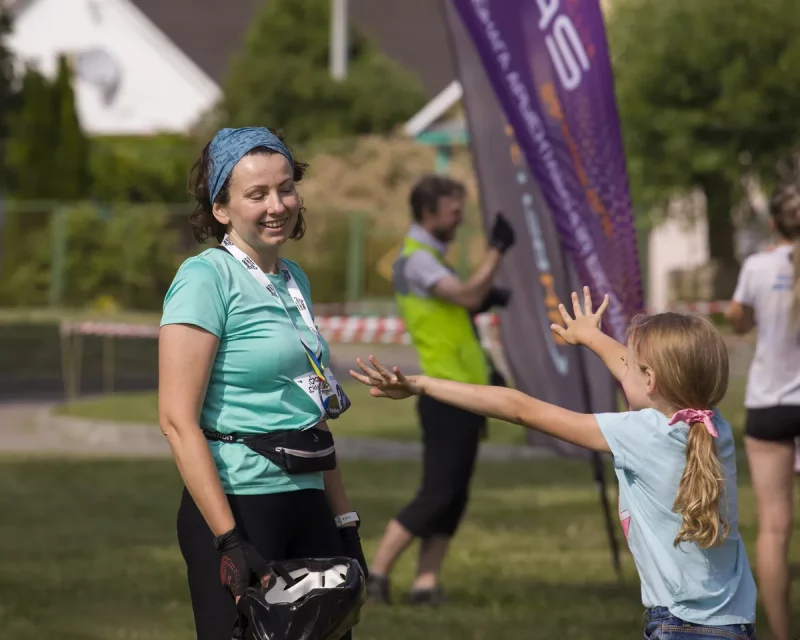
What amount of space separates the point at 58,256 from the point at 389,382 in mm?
32022

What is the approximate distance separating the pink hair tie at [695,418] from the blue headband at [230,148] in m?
1.25

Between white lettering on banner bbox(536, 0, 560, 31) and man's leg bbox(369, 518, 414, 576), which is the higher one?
white lettering on banner bbox(536, 0, 560, 31)

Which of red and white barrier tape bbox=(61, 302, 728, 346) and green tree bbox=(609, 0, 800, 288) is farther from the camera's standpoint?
green tree bbox=(609, 0, 800, 288)

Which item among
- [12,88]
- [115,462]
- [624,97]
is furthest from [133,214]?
[115,462]

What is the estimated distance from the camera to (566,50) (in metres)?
7.29

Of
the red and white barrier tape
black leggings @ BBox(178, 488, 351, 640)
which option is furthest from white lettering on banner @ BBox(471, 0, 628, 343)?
the red and white barrier tape

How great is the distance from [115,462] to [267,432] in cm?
1011

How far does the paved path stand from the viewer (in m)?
15.0

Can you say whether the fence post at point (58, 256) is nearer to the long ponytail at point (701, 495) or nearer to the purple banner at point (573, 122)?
the purple banner at point (573, 122)

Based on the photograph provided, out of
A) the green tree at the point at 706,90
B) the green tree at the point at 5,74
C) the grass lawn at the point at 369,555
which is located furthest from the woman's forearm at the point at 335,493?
the green tree at the point at 706,90

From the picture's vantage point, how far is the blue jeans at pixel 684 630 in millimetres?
4344

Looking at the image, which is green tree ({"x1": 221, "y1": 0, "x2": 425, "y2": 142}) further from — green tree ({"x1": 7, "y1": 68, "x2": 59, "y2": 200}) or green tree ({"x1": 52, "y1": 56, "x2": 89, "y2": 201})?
green tree ({"x1": 7, "y1": 68, "x2": 59, "y2": 200})

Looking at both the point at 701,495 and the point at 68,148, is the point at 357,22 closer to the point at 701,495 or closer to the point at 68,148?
the point at 68,148

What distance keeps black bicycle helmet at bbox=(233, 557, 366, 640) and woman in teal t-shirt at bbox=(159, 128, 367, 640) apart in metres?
0.05
